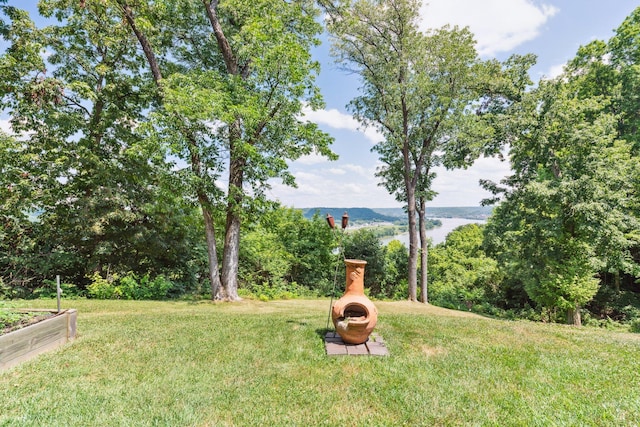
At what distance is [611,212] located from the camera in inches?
357

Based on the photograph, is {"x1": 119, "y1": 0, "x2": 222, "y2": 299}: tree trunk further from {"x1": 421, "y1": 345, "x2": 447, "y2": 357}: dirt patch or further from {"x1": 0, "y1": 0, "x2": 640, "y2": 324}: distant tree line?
{"x1": 421, "y1": 345, "x2": 447, "y2": 357}: dirt patch

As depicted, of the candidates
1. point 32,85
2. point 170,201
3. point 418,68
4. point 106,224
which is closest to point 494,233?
point 418,68

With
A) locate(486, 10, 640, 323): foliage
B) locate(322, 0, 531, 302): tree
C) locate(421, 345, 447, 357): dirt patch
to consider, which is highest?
locate(322, 0, 531, 302): tree

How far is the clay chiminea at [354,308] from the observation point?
4.97m

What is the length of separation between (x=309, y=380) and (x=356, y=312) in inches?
67.2

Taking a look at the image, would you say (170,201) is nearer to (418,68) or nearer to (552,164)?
(418,68)

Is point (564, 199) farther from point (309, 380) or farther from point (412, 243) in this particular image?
point (309, 380)

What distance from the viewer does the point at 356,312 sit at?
5363 millimetres

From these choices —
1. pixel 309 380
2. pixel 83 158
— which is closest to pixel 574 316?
pixel 309 380

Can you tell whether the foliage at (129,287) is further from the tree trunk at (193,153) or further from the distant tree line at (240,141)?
the tree trunk at (193,153)

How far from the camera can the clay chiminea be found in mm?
4973

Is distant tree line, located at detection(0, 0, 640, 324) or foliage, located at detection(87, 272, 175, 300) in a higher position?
distant tree line, located at detection(0, 0, 640, 324)

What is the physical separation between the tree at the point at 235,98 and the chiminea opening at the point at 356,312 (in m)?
4.86

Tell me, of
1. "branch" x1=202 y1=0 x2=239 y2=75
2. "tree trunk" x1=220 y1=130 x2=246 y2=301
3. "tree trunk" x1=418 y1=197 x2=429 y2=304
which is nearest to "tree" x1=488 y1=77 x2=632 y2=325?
"tree trunk" x1=418 y1=197 x2=429 y2=304
